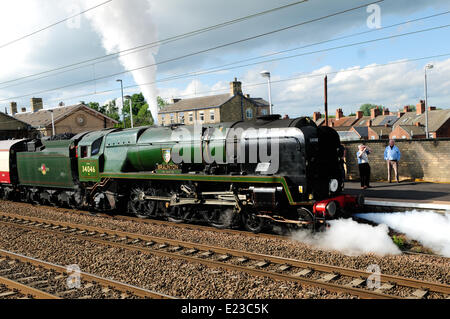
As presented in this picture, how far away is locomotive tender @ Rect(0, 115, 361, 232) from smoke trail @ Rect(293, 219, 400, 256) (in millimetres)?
382

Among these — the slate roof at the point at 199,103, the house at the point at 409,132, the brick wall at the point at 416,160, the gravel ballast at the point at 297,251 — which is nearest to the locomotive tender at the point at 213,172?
the gravel ballast at the point at 297,251

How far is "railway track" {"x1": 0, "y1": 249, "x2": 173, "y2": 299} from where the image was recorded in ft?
21.9

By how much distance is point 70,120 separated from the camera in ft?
159

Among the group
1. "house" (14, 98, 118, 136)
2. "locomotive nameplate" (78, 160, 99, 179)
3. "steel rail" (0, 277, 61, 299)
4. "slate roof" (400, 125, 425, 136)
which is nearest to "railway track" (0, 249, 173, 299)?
"steel rail" (0, 277, 61, 299)

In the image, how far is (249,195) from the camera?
32.7 feet

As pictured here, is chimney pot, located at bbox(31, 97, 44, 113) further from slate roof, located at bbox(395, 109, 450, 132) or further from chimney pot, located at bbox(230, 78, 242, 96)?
slate roof, located at bbox(395, 109, 450, 132)

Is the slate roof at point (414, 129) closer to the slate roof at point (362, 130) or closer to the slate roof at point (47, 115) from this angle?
the slate roof at point (362, 130)

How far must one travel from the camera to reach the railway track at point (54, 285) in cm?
666

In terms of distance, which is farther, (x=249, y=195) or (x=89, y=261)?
(x=249, y=195)

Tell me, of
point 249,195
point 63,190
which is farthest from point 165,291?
point 63,190

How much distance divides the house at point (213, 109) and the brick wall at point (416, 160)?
106ft

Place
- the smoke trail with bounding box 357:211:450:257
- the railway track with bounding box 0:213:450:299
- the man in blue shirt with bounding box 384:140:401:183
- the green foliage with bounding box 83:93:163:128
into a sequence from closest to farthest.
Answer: the railway track with bounding box 0:213:450:299
the smoke trail with bounding box 357:211:450:257
the man in blue shirt with bounding box 384:140:401:183
the green foliage with bounding box 83:93:163:128
